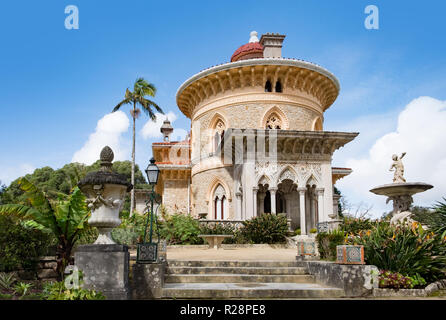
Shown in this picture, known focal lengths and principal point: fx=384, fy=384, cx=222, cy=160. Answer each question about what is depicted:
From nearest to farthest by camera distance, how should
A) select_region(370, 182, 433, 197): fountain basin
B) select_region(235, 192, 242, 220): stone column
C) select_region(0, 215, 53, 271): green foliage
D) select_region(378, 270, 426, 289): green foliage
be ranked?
select_region(378, 270, 426, 289): green foliage, select_region(0, 215, 53, 271): green foliage, select_region(370, 182, 433, 197): fountain basin, select_region(235, 192, 242, 220): stone column

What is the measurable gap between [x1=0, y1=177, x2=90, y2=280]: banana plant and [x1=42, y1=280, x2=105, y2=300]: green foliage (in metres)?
3.06

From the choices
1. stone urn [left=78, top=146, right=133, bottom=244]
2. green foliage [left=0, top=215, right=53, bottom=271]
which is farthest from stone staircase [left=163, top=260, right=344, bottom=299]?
green foliage [left=0, top=215, right=53, bottom=271]

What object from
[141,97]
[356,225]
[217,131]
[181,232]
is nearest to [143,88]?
[141,97]

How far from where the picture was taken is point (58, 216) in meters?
8.98

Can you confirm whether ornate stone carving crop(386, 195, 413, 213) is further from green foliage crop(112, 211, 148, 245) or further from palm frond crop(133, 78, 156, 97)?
palm frond crop(133, 78, 156, 97)

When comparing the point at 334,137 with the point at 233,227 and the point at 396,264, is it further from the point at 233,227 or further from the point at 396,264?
the point at 396,264

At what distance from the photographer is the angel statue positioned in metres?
11.5

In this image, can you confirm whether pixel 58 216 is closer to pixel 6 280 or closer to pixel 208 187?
pixel 6 280

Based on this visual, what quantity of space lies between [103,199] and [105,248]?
31.9 inches

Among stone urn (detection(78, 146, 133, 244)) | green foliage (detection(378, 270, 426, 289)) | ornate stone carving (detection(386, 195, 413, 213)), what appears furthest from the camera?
ornate stone carving (detection(386, 195, 413, 213))

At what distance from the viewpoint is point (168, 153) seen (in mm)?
31078

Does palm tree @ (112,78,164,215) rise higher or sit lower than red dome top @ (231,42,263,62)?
lower
